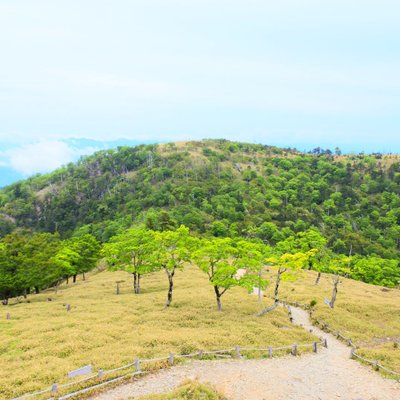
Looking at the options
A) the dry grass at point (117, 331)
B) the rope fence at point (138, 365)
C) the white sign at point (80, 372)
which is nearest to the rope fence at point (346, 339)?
the rope fence at point (138, 365)

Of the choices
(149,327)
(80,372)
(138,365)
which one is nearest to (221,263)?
(149,327)

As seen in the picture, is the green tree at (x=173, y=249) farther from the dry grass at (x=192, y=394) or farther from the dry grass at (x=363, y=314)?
the dry grass at (x=192, y=394)

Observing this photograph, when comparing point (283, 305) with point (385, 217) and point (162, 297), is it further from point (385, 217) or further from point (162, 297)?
point (385, 217)

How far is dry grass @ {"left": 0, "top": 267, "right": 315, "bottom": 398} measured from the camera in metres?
28.2

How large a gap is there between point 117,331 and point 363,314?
128ft

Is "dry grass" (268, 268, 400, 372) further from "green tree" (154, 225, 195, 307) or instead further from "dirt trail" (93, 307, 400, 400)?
"green tree" (154, 225, 195, 307)

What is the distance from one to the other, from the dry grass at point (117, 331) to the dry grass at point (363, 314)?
7210 mm

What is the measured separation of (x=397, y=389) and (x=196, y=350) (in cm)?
1668

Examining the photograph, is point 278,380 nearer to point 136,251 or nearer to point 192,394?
point 192,394

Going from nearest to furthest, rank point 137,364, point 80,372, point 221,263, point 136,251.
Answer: point 80,372
point 137,364
point 221,263
point 136,251

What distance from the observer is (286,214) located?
174 meters

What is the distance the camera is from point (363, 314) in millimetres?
54000

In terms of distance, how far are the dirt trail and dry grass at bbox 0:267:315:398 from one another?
11.1ft

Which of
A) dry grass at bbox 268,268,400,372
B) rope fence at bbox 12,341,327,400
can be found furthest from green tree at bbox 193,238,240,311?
dry grass at bbox 268,268,400,372
